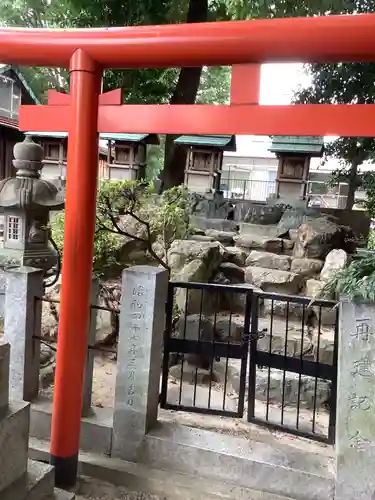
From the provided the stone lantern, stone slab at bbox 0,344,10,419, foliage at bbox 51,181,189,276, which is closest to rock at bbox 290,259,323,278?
foliage at bbox 51,181,189,276

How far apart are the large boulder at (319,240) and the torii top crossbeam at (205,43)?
6921 mm

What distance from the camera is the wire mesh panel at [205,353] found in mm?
3580

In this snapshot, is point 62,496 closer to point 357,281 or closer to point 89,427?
point 89,427

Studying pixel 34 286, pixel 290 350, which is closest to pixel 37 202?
pixel 34 286

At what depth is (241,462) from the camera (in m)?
3.12

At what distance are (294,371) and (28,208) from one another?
3.51 m

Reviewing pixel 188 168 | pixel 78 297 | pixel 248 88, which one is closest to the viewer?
pixel 248 88

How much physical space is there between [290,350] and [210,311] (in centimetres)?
151

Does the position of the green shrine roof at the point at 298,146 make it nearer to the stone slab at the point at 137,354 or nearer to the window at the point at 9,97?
the window at the point at 9,97

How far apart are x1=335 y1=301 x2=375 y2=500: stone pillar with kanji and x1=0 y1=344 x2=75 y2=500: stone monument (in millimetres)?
1908

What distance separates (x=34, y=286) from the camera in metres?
3.54

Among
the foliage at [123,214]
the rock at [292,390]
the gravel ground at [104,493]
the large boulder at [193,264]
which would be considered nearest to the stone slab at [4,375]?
the gravel ground at [104,493]

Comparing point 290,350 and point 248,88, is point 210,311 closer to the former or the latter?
point 290,350

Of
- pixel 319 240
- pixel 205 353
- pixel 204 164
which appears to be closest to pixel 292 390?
pixel 205 353
